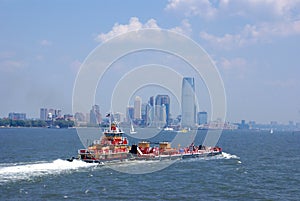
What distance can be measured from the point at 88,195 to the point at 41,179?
1090 cm

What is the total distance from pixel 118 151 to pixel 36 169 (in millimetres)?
21186

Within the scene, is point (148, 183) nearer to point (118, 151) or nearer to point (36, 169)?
point (36, 169)

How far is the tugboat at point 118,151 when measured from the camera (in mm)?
81500

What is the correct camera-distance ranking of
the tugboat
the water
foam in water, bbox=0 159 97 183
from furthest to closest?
1. the tugboat
2. foam in water, bbox=0 159 97 183
3. the water

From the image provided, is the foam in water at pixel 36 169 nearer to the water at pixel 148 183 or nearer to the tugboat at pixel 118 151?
the water at pixel 148 183

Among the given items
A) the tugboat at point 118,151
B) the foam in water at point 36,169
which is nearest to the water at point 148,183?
the foam in water at point 36,169

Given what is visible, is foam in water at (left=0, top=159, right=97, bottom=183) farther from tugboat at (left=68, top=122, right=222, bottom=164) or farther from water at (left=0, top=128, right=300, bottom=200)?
tugboat at (left=68, top=122, right=222, bottom=164)

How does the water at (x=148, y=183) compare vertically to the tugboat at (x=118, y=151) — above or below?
below

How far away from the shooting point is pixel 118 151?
86.9 meters

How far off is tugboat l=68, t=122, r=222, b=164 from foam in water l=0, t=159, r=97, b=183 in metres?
2.98

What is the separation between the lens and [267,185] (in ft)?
209

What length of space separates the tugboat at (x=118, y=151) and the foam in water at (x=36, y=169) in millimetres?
2976

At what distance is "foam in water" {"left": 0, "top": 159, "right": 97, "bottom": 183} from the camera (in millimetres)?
62234

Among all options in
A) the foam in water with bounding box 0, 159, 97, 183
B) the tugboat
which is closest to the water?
the foam in water with bounding box 0, 159, 97, 183
